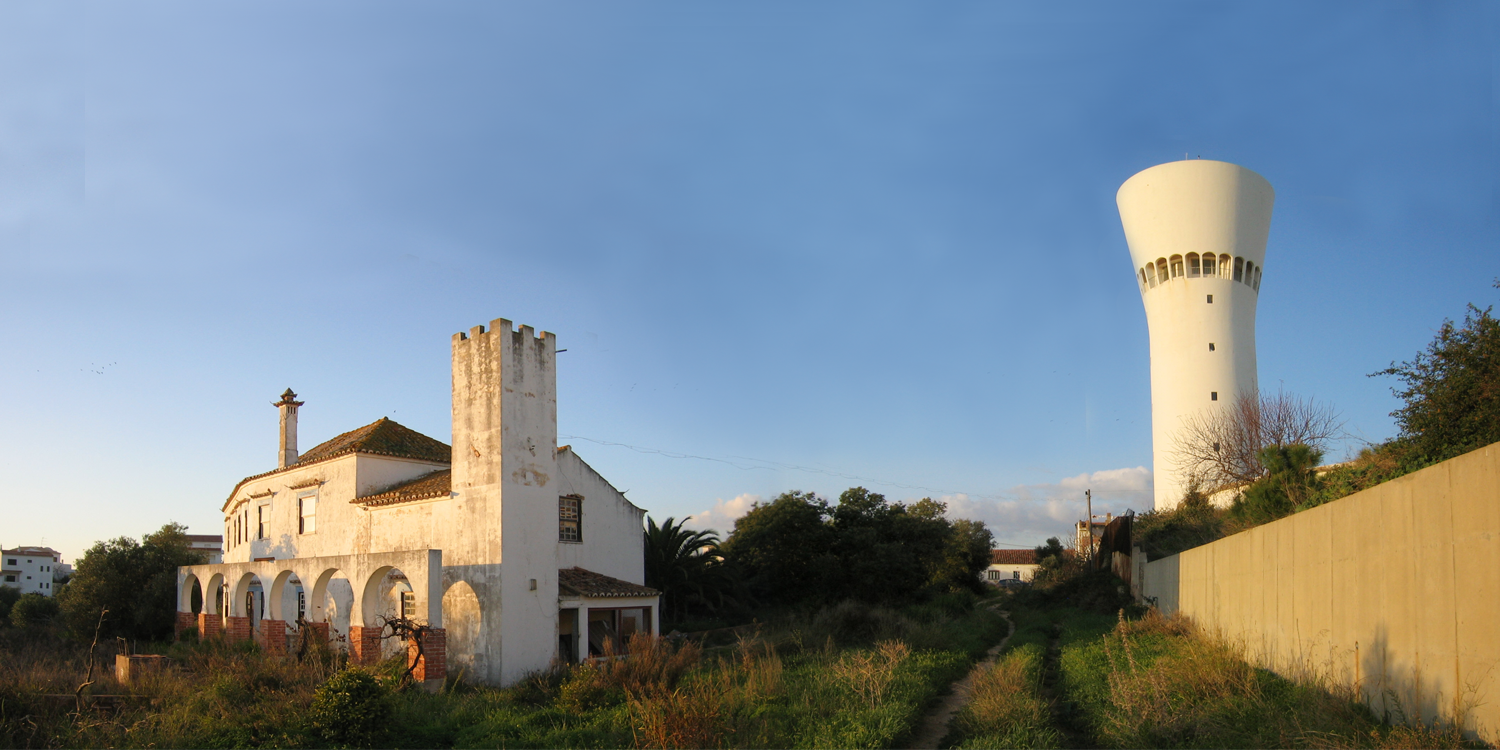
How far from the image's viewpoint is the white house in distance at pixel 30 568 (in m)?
80.4

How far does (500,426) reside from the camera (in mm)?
17547

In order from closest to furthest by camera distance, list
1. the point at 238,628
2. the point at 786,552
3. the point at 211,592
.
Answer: the point at 238,628
the point at 211,592
the point at 786,552

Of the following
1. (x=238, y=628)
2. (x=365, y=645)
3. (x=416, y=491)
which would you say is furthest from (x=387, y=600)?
(x=238, y=628)

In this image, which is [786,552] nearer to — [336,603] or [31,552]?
[336,603]

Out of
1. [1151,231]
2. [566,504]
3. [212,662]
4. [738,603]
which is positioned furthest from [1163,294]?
[212,662]

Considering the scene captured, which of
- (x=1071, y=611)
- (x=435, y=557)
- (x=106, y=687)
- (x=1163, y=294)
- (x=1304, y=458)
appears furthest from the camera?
(x=1163, y=294)

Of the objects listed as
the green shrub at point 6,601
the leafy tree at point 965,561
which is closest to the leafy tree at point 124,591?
the green shrub at point 6,601

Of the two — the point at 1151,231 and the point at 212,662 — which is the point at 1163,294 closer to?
the point at 1151,231

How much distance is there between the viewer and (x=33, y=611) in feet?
116

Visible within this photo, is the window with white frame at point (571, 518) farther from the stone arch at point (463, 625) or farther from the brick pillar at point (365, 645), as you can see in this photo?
the brick pillar at point (365, 645)

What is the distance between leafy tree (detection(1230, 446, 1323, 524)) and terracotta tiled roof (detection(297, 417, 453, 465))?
19.1 m

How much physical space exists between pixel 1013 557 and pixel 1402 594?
8233 cm

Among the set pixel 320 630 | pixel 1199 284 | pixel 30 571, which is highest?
pixel 1199 284

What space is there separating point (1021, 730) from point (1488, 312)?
10.1 m
